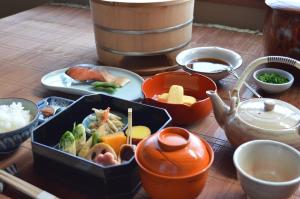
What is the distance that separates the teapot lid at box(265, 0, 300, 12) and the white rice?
2.73ft

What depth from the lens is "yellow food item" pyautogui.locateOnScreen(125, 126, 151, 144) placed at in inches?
35.1

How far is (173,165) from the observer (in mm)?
692

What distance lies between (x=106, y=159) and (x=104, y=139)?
0.09 m

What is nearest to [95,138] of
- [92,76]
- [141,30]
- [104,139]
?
[104,139]

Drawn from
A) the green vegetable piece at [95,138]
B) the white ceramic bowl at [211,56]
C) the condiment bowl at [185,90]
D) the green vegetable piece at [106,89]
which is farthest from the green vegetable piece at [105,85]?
the green vegetable piece at [95,138]

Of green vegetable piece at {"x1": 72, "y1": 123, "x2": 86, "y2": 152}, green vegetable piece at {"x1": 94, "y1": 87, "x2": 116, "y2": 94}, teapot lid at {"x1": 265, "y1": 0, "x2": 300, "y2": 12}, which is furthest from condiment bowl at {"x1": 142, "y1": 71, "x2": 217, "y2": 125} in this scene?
teapot lid at {"x1": 265, "y1": 0, "x2": 300, "y2": 12}

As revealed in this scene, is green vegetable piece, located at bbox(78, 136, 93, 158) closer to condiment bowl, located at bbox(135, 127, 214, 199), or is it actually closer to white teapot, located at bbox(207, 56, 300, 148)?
condiment bowl, located at bbox(135, 127, 214, 199)

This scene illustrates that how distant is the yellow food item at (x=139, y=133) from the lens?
0.89 metres

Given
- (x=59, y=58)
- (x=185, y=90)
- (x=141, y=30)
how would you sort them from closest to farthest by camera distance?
(x=185, y=90) < (x=141, y=30) < (x=59, y=58)

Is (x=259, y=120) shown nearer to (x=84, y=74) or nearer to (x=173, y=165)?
(x=173, y=165)

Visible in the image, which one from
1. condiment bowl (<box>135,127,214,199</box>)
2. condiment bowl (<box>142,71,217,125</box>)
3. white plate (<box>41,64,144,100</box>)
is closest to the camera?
condiment bowl (<box>135,127,214,199</box>)

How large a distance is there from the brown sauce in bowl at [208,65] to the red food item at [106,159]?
1.81 ft

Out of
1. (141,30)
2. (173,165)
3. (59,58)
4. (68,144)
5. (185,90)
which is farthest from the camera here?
(59,58)

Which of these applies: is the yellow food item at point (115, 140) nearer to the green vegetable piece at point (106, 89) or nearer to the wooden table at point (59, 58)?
the wooden table at point (59, 58)
